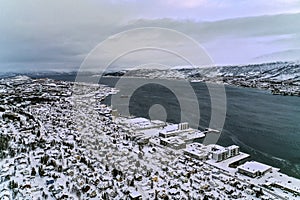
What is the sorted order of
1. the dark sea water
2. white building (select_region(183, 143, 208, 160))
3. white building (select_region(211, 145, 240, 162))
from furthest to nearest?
the dark sea water
white building (select_region(183, 143, 208, 160))
white building (select_region(211, 145, 240, 162))

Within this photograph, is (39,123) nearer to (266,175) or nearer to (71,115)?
(71,115)

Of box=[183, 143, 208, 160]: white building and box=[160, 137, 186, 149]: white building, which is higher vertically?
box=[160, 137, 186, 149]: white building

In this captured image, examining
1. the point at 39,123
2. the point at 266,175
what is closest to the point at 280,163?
the point at 266,175

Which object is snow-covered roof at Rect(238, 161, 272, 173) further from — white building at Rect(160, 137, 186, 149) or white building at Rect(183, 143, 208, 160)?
white building at Rect(160, 137, 186, 149)

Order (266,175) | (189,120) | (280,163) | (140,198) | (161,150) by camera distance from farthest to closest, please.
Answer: (189,120)
(161,150)
(280,163)
(266,175)
(140,198)

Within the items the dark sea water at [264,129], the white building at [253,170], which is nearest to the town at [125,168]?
the white building at [253,170]

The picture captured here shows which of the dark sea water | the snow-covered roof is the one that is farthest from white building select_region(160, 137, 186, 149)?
the snow-covered roof

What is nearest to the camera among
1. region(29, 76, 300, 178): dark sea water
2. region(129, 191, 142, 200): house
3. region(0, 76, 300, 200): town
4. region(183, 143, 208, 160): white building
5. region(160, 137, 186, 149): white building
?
region(129, 191, 142, 200): house

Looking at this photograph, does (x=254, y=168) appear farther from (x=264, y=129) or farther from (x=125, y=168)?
(x=264, y=129)

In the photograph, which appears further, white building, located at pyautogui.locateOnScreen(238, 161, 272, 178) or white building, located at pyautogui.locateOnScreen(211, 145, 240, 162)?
white building, located at pyautogui.locateOnScreen(211, 145, 240, 162)
